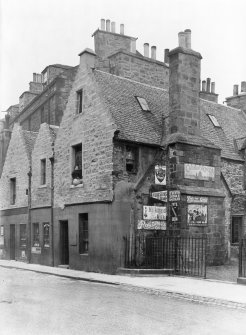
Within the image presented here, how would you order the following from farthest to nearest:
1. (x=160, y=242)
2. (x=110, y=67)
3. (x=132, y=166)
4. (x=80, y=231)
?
(x=110, y=67)
(x=80, y=231)
(x=132, y=166)
(x=160, y=242)

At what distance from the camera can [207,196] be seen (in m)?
18.3

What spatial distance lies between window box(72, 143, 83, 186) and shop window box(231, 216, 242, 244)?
8025 millimetres

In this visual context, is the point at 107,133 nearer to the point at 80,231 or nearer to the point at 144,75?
the point at 80,231

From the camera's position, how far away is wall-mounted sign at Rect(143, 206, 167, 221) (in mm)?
17484

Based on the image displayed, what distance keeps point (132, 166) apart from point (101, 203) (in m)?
1.94

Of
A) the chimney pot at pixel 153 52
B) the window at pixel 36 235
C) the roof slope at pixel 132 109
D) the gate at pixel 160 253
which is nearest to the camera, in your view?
the gate at pixel 160 253

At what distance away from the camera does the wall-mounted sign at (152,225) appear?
17294 millimetres

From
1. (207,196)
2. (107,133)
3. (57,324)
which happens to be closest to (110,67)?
(107,133)

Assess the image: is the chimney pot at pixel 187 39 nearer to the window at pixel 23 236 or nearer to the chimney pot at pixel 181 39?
the chimney pot at pixel 181 39

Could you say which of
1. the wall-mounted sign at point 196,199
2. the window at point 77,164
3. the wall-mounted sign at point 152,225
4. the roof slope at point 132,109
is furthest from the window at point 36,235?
the wall-mounted sign at point 196,199

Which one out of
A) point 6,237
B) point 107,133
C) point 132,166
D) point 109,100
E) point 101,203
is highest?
point 109,100

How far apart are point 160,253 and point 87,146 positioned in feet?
18.2

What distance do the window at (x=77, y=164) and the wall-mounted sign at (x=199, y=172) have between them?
15.6ft

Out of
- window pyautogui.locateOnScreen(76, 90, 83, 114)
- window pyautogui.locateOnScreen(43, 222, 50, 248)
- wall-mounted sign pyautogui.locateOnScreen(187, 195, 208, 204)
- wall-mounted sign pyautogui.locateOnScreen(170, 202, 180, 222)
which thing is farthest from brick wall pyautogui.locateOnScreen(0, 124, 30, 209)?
wall-mounted sign pyautogui.locateOnScreen(187, 195, 208, 204)
